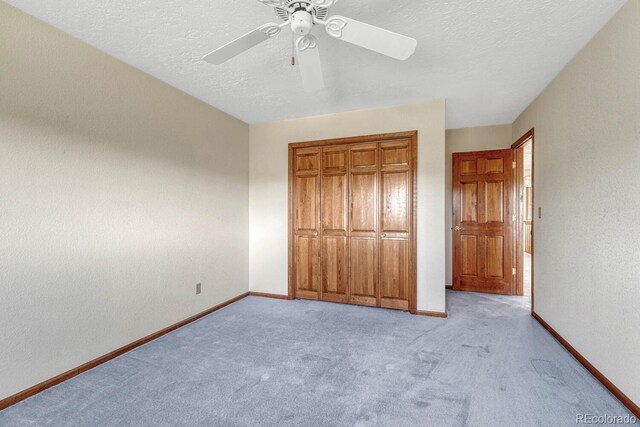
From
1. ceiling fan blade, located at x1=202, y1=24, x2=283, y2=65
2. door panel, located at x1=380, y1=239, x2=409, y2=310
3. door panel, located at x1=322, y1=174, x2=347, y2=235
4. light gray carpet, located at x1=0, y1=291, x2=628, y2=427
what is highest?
ceiling fan blade, located at x1=202, y1=24, x2=283, y2=65

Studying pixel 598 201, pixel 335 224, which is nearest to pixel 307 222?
pixel 335 224

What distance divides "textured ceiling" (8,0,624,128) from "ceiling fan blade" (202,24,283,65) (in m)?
0.36

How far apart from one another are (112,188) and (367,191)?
8.70 feet

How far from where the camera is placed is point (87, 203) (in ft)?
7.42

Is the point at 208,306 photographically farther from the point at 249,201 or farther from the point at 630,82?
the point at 630,82

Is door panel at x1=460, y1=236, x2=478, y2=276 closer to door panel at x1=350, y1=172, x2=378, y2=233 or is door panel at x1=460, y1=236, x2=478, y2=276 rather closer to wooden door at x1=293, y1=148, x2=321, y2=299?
door panel at x1=350, y1=172, x2=378, y2=233

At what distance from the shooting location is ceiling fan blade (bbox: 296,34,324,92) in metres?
1.59

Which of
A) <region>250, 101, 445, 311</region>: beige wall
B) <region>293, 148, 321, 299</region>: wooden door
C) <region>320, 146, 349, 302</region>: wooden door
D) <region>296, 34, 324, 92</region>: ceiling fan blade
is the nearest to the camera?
<region>296, 34, 324, 92</region>: ceiling fan blade

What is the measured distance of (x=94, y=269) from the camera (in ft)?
7.54

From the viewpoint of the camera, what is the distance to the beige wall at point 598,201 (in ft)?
5.77

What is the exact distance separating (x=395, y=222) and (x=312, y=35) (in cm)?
245

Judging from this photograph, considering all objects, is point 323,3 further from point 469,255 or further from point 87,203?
point 469,255

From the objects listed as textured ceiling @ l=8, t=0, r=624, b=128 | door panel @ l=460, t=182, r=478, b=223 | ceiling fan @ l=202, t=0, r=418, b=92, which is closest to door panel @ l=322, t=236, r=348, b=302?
textured ceiling @ l=8, t=0, r=624, b=128

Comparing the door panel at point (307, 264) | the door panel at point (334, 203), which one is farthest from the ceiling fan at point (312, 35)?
the door panel at point (307, 264)
